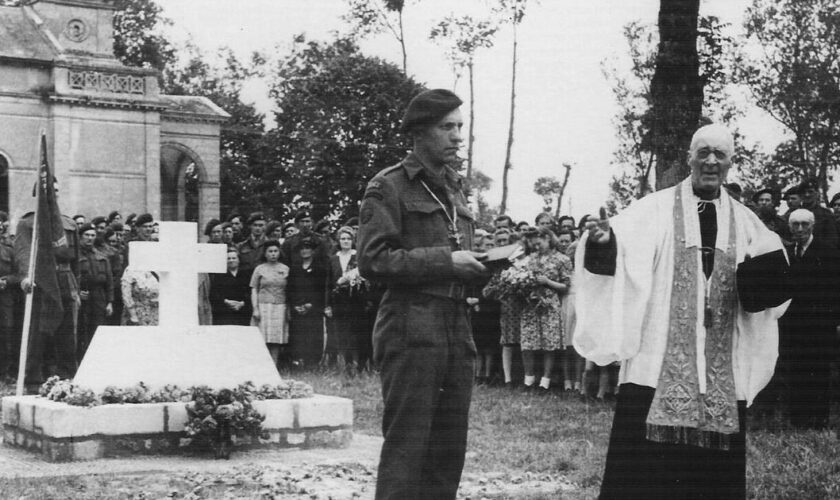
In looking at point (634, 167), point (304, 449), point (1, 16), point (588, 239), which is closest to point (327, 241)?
point (304, 449)

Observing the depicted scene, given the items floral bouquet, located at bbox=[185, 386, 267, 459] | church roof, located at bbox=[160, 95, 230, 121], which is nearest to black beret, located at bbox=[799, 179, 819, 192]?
floral bouquet, located at bbox=[185, 386, 267, 459]

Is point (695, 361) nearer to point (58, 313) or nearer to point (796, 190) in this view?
point (796, 190)

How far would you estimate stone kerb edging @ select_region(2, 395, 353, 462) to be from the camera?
9.40 meters

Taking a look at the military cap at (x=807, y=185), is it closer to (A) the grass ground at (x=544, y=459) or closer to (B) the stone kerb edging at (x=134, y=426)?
(A) the grass ground at (x=544, y=459)

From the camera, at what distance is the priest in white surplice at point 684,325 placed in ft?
20.4

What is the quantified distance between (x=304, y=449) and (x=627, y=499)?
4.58 meters

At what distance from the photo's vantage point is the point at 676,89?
12.9 meters

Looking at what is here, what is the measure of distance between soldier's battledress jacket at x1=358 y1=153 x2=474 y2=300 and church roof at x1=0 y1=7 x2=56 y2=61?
117 ft

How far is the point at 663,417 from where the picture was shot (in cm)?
621

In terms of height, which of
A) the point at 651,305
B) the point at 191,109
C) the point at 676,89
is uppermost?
the point at 191,109

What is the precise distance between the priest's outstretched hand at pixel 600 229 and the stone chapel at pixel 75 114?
33.5 meters

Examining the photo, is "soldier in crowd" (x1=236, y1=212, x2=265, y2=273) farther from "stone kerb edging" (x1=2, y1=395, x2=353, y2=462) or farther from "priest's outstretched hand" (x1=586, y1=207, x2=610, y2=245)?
"priest's outstretched hand" (x1=586, y1=207, x2=610, y2=245)

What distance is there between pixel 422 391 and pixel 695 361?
1642mm

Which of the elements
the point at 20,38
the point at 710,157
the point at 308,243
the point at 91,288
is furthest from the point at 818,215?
the point at 20,38
